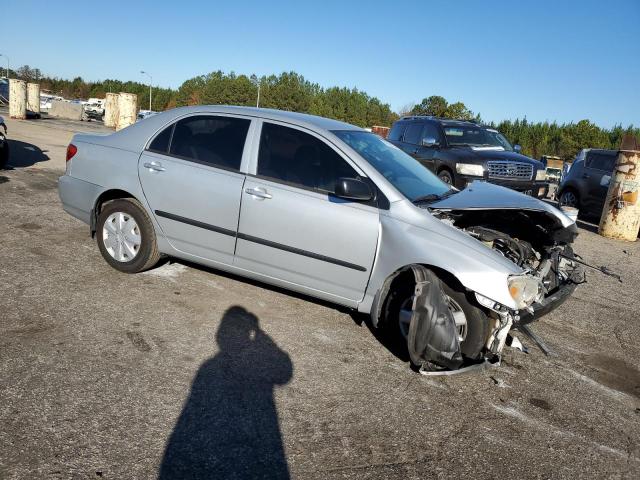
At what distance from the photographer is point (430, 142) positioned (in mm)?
11180

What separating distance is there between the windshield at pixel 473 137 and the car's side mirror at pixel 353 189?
7.69 m

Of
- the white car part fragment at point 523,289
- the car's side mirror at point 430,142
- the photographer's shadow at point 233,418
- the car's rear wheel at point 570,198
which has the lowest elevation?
the photographer's shadow at point 233,418

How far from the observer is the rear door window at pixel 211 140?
4.46 meters

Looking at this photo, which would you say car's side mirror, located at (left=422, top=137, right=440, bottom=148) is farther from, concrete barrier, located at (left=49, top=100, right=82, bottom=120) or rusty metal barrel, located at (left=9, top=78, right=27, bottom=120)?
concrete barrier, located at (left=49, top=100, right=82, bottom=120)

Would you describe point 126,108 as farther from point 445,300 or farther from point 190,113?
point 445,300

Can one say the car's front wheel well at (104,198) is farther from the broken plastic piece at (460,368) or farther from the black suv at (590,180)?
the black suv at (590,180)

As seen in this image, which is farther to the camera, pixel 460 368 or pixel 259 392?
pixel 460 368

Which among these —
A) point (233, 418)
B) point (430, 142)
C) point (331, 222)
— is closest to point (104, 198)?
point (331, 222)

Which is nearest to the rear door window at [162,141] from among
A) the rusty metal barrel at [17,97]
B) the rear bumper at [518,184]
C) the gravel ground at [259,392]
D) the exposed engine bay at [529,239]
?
the gravel ground at [259,392]

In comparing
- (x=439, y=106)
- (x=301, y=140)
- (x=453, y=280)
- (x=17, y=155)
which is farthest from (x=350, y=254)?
(x=439, y=106)

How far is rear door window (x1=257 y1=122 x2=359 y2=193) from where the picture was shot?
411 centimetres

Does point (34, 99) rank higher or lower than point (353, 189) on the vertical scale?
lower

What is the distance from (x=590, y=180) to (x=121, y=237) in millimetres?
10961

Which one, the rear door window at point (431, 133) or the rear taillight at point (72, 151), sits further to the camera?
the rear door window at point (431, 133)
